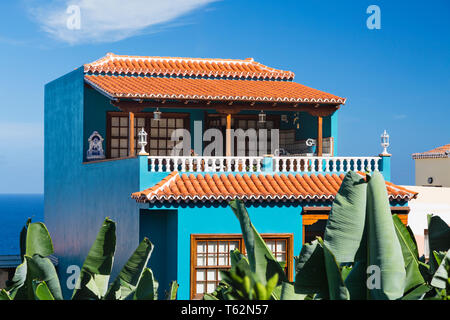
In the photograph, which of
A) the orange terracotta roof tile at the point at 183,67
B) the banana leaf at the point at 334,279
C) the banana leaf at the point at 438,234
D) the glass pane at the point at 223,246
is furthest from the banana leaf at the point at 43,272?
the orange terracotta roof tile at the point at 183,67

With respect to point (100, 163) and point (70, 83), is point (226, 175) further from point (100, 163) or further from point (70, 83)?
point (70, 83)

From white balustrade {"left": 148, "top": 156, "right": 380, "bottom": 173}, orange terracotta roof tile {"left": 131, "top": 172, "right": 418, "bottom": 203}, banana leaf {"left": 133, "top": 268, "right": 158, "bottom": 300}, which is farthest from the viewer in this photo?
white balustrade {"left": 148, "top": 156, "right": 380, "bottom": 173}

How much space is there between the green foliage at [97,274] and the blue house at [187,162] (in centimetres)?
528

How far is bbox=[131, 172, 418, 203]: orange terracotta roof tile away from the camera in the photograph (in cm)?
1708

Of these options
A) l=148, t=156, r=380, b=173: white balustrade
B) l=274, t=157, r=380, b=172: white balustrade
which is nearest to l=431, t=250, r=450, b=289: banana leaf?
l=148, t=156, r=380, b=173: white balustrade

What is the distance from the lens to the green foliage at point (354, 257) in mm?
7312

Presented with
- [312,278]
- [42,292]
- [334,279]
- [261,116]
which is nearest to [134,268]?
[42,292]

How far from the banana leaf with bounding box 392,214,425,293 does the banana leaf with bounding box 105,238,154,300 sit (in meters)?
2.92

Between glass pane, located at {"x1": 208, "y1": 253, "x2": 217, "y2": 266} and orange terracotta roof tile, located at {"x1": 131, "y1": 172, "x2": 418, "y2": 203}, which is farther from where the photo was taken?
glass pane, located at {"x1": 208, "y1": 253, "x2": 217, "y2": 266}

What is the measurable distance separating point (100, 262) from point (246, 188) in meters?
9.53

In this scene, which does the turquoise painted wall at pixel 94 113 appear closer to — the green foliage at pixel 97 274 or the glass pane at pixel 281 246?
the glass pane at pixel 281 246

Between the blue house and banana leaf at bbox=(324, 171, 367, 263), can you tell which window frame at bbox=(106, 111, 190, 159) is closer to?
the blue house

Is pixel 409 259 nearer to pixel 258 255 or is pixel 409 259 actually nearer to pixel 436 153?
pixel 258 255

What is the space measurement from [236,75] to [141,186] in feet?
25.3
